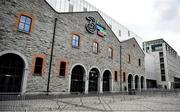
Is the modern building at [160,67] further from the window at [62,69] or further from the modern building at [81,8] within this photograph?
the window at [62,69]

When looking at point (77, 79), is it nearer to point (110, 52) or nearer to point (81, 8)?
point (110, 52)

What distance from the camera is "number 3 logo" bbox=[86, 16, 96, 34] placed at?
65.9 feet

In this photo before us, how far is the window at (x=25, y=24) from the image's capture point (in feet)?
43.8

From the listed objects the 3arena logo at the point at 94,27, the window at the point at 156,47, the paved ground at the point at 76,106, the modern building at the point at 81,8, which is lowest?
the paved ground at the point at 76,106

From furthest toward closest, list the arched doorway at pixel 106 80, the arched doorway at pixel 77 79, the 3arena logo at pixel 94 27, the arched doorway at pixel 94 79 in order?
the arched doorway at pixel 106 80
the 3arena logo at pixel 94 27
the arched doorway at pixel 94 79
the arched doorway at pixel 77 79

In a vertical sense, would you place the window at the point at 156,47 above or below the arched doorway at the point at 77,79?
above

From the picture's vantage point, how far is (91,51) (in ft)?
66.1

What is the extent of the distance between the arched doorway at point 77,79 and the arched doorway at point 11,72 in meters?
6.53

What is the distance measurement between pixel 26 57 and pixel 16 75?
1964 mm

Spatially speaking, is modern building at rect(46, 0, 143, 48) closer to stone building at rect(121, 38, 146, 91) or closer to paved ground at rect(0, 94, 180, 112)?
stone building at rect(121, 38, 146, 91)

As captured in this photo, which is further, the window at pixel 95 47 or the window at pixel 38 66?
the window at pixel 95 47

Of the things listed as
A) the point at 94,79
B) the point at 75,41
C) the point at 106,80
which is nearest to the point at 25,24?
the point at 75,41

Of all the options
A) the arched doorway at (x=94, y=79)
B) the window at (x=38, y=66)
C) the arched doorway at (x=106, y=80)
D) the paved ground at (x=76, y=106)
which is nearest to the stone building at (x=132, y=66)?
the arched doorway at (x=106, y=80)

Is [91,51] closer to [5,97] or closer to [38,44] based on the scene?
[38,44]
